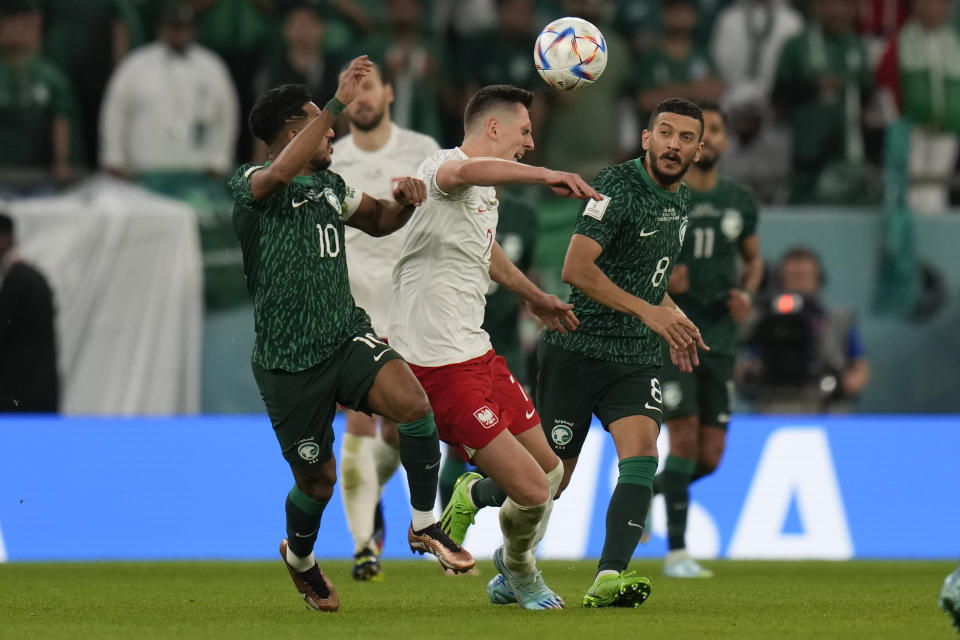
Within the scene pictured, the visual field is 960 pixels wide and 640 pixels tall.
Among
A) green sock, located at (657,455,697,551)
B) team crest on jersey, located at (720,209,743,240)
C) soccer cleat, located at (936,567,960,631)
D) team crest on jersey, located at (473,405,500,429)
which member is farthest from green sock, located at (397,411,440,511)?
team crest on jersey, located at (720,209,743,240)

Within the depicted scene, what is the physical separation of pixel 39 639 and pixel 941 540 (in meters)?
7.33

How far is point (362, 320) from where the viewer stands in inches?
301

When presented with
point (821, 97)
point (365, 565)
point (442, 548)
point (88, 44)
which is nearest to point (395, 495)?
point (365, 565)

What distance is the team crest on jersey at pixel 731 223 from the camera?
34.4ft

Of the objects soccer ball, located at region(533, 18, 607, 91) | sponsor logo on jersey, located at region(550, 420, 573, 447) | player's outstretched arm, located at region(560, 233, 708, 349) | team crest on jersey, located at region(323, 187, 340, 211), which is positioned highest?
soccer ball, located at region(533, 18, 607, 91)

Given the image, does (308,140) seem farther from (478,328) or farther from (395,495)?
(395,495)

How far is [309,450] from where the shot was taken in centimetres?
742

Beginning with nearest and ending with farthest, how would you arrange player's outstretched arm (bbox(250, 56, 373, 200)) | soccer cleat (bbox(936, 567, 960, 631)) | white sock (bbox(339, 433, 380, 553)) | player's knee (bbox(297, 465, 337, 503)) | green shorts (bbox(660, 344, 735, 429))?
1. soccer cleat (bbox(936, 567, 960, 631))
2. player's outstretched arm (bbox(250, 56, 373, 200))
3. player's knee (bbox(297, 465, 337, 503))
4. white sock (bbox(339, 433, 380, 553))
5. green shorts (bbox(660, 344, 735, 429))

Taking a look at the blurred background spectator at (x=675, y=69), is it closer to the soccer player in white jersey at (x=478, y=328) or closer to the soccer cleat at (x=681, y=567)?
the soccer cleat at (x=681, y=567)

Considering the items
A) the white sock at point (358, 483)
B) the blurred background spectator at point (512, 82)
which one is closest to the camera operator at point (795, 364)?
the blurred background spectator at point (512, 82)

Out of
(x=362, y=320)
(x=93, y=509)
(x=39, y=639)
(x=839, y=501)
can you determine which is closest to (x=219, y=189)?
(x=93, y=509)

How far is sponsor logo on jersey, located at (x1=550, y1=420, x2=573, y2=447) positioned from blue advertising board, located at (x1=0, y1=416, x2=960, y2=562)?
11.9 feet

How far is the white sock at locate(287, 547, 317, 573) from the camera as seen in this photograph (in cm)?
771

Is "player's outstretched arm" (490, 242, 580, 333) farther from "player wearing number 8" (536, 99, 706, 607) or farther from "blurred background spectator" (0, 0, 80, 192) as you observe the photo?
"blurred background spectator" (0, 0, 80, 192)
